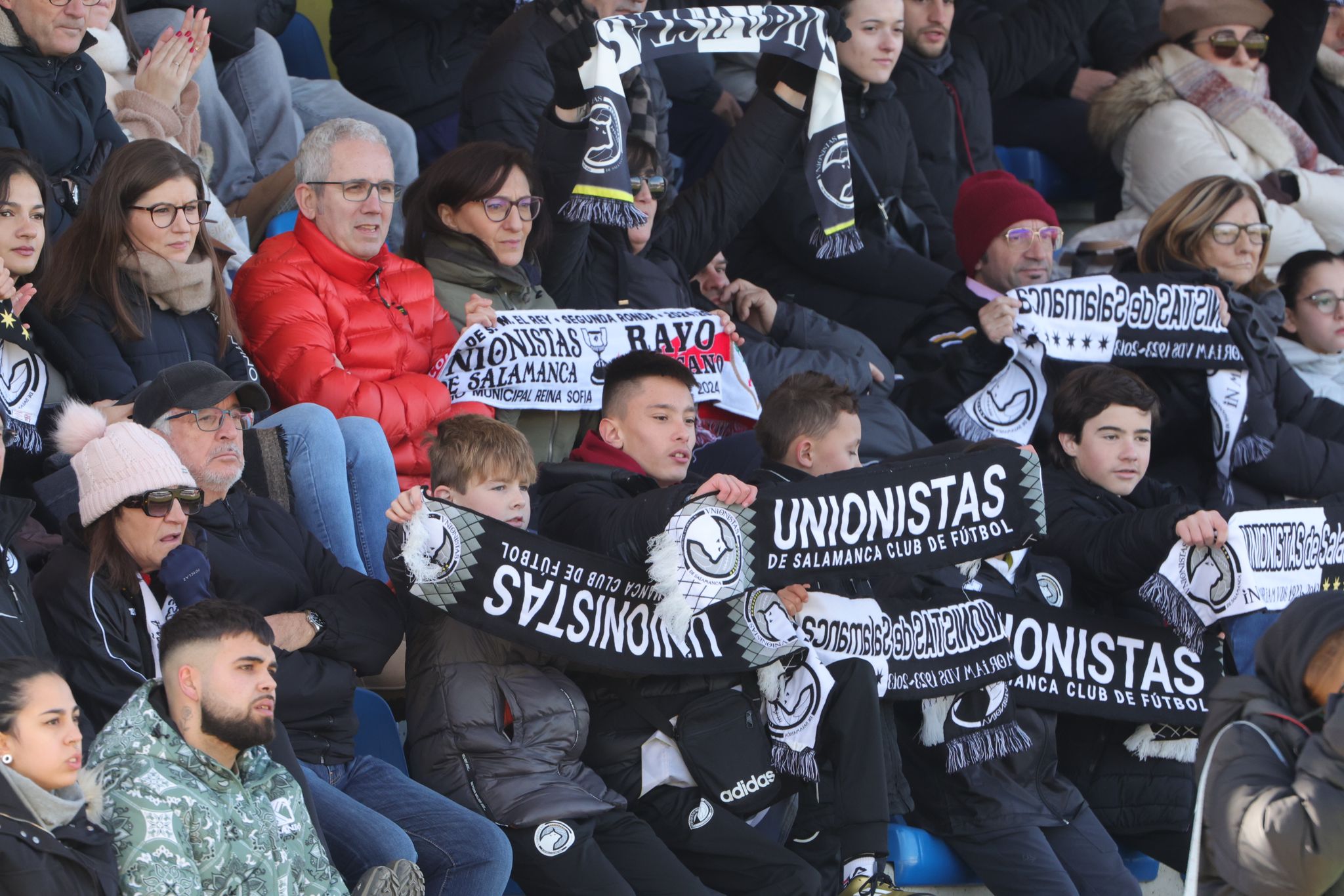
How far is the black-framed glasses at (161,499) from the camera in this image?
4168 millimetres

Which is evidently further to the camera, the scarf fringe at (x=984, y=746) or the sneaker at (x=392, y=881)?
the scarf fringe at (x=984, y=746)

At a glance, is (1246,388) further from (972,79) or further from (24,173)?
(24,173)

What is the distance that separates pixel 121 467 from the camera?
165 inches

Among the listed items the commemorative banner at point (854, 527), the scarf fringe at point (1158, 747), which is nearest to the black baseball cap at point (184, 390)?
the commemorative banner at point (854, 527)

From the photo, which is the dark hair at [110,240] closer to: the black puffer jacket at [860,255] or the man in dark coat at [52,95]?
the man in dark coat at [52,95]

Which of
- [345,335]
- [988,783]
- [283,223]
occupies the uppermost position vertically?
[283,223]

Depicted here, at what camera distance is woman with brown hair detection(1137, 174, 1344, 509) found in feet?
22.5

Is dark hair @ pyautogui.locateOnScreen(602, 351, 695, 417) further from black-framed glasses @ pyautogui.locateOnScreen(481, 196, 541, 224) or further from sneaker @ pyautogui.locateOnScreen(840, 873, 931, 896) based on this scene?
sneaker @ pyautogui.locateOnScreen(840, 873, 931, 896)

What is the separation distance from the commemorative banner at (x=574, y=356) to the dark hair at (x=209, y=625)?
188cm

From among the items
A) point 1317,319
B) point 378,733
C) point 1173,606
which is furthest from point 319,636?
point 1317,319

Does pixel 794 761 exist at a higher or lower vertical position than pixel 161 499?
lower

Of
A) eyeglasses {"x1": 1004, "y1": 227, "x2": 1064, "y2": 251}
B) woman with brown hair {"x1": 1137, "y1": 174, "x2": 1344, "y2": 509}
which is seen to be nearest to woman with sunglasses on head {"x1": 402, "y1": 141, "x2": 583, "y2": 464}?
eyeglasses {"x1": 1004, "y1": 227, "x2": 1064, "y2": 251}

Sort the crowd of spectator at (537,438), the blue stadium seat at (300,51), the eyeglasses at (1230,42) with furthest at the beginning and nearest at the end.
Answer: the eyeglasses at (1230,42) → the blue stadium seat at (300,51) → the crowd of spectator at (537,438)

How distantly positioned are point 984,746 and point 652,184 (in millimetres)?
2307
